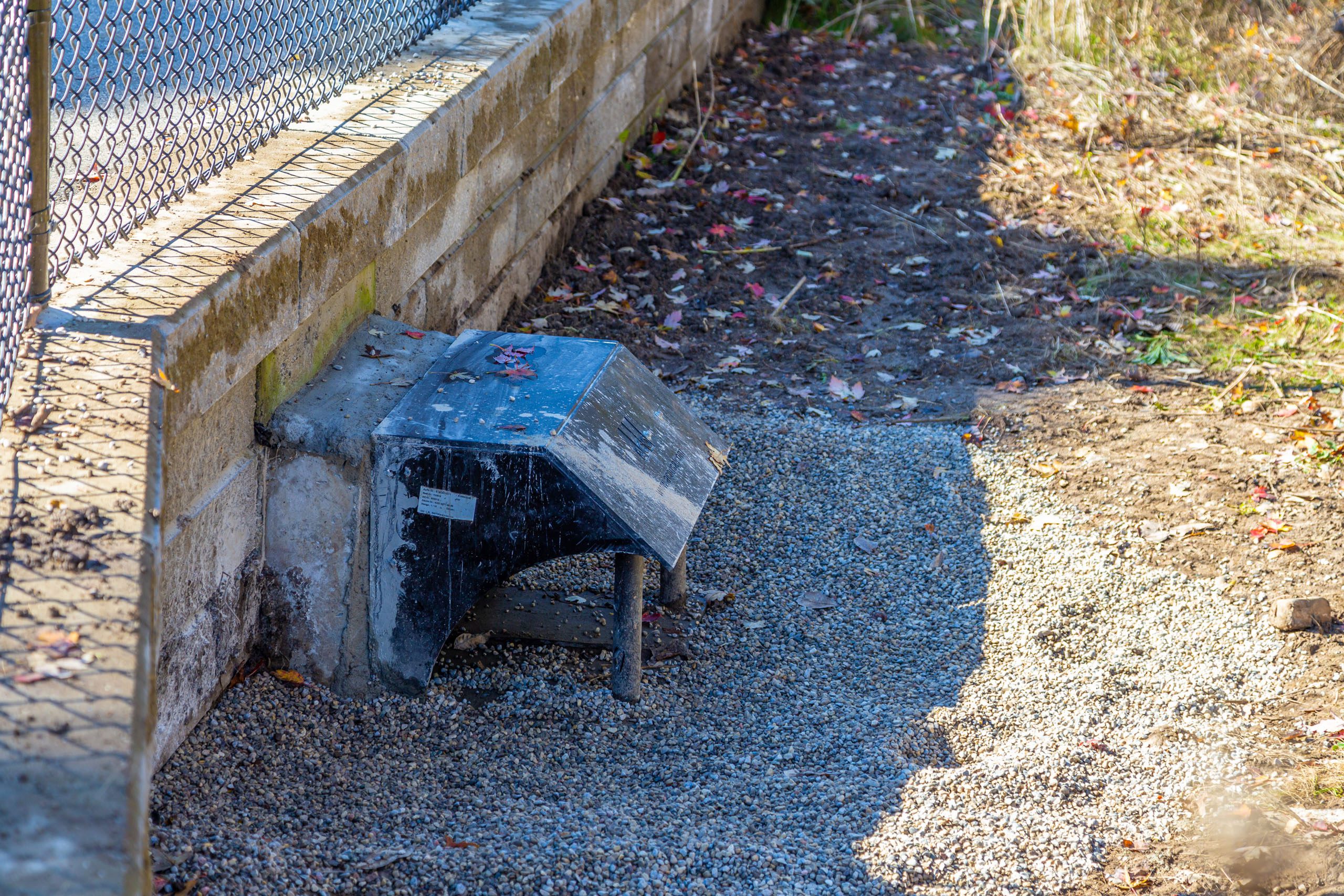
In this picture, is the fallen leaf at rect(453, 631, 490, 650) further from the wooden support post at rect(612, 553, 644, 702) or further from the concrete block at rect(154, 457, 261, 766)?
the concrete block at rect(154, 457, 261, 766)

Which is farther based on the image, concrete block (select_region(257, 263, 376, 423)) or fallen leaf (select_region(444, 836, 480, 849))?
concrete block (select_region(257, 263, 376, 423))

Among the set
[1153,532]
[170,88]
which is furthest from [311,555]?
[1153,532]

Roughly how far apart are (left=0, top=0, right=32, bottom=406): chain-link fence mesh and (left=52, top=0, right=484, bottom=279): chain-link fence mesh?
0.20 m

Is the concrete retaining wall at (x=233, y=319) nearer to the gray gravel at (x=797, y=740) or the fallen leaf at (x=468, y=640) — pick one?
the gray gravel at (x=797, y=740)

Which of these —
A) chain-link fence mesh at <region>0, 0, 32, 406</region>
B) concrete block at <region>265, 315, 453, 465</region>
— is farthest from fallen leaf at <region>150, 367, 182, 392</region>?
concrete block at <region>265, 315, 453, 465</region>

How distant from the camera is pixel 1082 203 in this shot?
7.59 meters

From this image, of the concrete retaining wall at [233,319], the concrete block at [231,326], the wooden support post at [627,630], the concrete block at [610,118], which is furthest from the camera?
the concrete block at [610,118]

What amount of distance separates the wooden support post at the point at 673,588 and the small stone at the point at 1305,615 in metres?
2.04

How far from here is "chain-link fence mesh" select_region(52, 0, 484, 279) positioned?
128 inches

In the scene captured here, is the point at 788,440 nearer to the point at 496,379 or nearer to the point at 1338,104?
the point at 496,379

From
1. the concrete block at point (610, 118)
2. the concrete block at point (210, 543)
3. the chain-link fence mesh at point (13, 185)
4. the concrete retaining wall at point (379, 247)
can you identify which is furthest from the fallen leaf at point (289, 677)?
the concrete block at point (610, 118)

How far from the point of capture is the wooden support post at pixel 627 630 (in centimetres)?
A: 353

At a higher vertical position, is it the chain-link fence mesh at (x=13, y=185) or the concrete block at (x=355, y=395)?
the chain-link fence mesh at (x=13, y=185)

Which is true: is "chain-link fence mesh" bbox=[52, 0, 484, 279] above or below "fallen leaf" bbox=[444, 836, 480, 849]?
above
